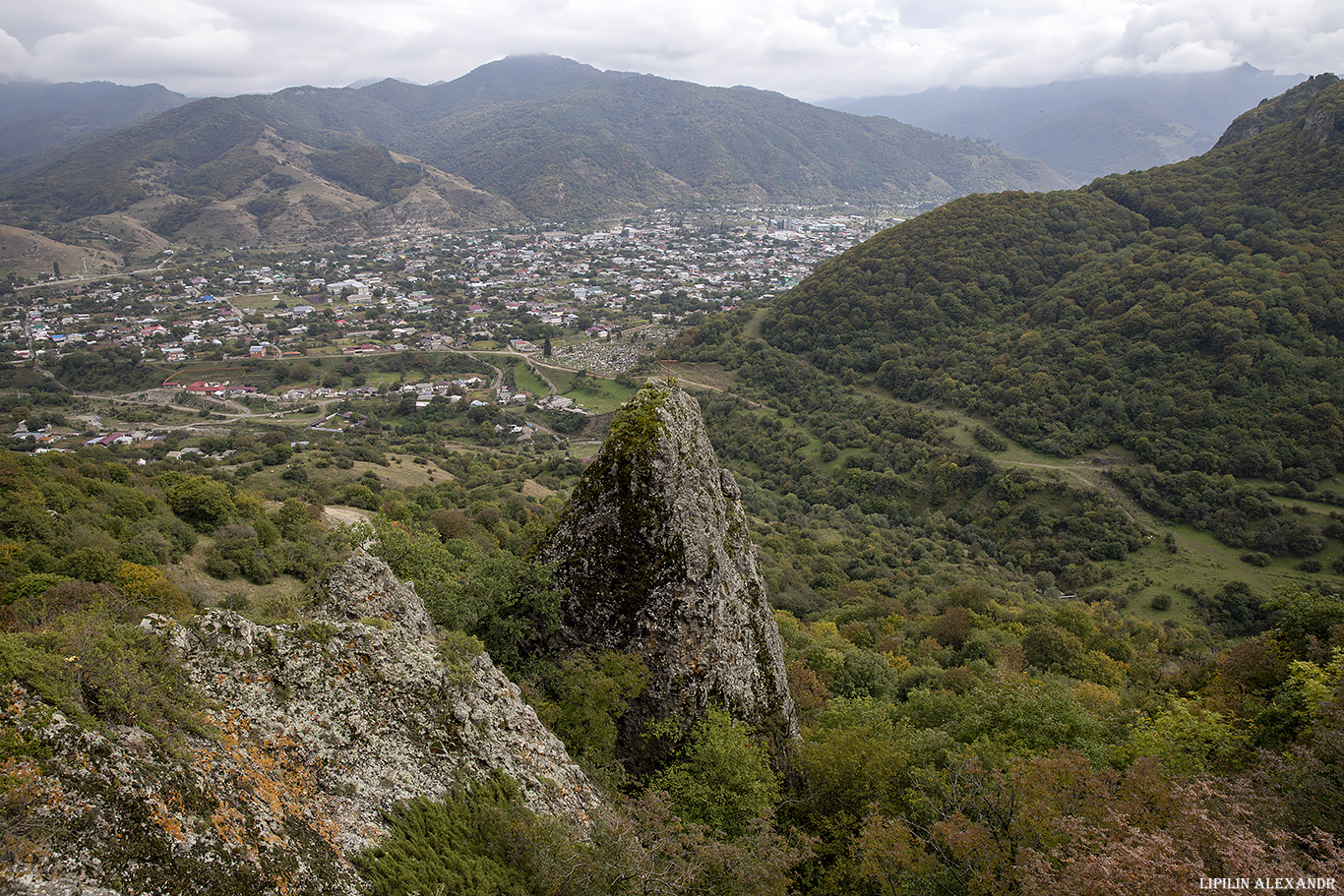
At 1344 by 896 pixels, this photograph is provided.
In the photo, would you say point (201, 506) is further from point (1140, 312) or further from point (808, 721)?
point (1140, 312)

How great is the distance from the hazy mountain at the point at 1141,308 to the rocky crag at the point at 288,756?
214 ft

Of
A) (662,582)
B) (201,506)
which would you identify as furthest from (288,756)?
(201,506)

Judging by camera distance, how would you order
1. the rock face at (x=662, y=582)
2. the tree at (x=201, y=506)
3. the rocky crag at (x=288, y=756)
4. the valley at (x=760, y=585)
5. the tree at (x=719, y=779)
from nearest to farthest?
1. the rocky crag at (x=288, y=756)
2. the valley at (x=760, y=585)
3. the tree at (x=719, y=779)
4. the rock face at (x=662, y=582)
5. the tree at (x=201, y=506)

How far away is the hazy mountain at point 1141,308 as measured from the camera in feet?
181

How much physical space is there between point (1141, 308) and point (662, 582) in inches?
2927

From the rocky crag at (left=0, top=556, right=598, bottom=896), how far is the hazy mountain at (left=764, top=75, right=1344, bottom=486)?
6532cm

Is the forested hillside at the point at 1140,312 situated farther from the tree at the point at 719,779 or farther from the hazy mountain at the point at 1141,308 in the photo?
the tree at the point at 719,779

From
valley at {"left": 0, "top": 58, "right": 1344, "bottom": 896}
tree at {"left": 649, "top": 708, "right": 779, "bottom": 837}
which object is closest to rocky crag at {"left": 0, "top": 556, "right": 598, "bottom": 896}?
valley at {"left": 0, "top": 58, "right": 1344, "bottom": 896}

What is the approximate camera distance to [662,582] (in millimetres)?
13734

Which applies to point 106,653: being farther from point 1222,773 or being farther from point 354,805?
point 1222,773

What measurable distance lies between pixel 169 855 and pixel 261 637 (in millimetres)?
2979

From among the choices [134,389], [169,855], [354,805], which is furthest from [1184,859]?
[134,389]

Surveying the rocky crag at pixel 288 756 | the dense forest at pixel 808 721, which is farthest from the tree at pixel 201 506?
the rocky crag at pixel 288 756

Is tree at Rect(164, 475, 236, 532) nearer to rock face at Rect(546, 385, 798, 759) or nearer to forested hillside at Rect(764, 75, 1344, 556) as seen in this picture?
rock face at Rect(546, 385, 798, 759)
